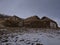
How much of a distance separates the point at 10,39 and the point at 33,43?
547 mm

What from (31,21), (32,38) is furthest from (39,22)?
(32,38)

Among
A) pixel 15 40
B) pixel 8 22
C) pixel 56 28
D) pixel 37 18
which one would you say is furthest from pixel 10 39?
pixel 56 28

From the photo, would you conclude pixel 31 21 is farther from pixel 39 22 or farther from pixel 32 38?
pixel 32 38

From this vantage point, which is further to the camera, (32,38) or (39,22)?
(39,22)

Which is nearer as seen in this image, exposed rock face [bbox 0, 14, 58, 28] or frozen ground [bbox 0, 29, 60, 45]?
frozen ground [bbox 0, 29, 60, 45]

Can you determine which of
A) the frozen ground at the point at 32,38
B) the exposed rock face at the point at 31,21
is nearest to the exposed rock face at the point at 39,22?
the exposed rock face at the point at 31,21

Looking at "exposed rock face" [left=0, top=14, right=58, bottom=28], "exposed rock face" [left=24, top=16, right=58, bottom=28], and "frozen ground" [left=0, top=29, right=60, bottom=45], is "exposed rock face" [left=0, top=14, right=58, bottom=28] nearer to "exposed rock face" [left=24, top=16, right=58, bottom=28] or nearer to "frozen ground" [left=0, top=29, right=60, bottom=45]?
"exposed rock face" [left=24, top=16, right=58, bottom=28]

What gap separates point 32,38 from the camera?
10.4 feet

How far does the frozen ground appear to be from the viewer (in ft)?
9.45

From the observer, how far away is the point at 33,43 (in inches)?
113

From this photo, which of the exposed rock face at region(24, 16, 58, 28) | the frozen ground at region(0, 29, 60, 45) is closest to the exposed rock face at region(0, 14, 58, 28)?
the exposed rock face at region(24, 16, 58, 28)

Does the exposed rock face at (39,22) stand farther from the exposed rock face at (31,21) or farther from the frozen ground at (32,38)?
the frozen ground at (32,38)

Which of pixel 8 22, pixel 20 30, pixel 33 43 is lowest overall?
pixel 33 43

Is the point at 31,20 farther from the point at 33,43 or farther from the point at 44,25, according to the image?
the point at 33,43
